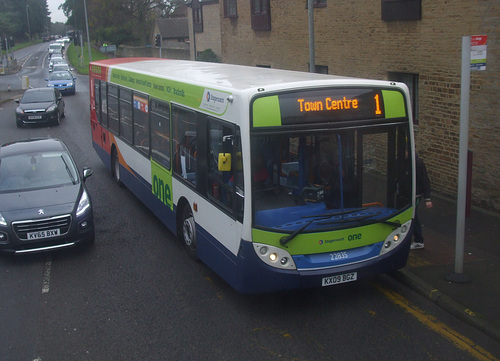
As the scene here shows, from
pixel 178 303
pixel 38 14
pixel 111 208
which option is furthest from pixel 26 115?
pixel 38 14

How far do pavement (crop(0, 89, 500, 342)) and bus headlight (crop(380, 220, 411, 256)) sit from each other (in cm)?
78

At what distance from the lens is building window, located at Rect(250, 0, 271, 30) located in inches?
826

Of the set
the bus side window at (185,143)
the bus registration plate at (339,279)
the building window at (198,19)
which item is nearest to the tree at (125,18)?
the building window at (198,19)

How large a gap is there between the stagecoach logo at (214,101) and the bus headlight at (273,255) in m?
1.73

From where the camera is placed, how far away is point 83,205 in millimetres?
9430

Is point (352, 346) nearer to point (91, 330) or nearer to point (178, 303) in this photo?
point (178, 303)

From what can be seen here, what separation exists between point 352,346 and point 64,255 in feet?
17.7

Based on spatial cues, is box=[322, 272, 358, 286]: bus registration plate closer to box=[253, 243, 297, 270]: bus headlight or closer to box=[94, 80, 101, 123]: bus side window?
box=[253, 243, 297, 270]: bus headlight

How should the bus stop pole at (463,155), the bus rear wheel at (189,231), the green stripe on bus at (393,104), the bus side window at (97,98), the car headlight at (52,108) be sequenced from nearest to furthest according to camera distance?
1. the green stripe on bus at (393,104)
2. the bus stop pole at (463,155)
3. the bus rear wheel at (189,231)
4. the bus side window at (97,98)
5. the car headlight at (52,108)

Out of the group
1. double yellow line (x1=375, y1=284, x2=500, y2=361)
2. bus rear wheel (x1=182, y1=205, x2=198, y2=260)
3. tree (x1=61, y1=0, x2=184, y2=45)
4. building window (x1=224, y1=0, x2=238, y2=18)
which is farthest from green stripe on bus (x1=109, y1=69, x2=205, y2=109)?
tree (x1=61, y1=0, x2=184, y2=45)

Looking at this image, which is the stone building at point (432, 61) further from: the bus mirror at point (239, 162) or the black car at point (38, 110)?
the black car at point (38, 110)

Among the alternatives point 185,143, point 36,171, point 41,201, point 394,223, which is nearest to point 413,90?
point 185,143

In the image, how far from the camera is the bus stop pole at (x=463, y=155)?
23.2 feet

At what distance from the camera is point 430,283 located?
7551 millimetres
